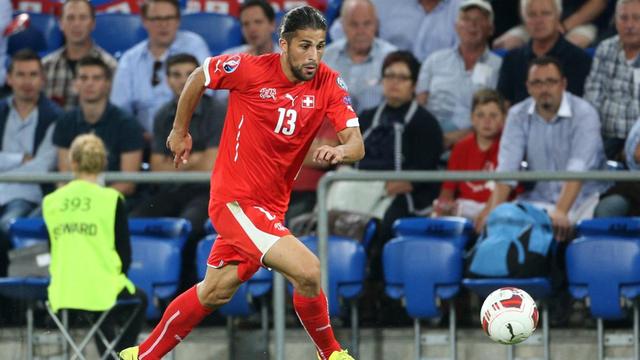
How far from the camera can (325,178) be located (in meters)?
8.30

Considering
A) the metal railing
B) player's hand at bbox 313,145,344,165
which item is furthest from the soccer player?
the metal railing

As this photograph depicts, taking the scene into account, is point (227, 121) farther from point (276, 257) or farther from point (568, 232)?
point (568, 232)

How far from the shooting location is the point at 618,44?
946cm

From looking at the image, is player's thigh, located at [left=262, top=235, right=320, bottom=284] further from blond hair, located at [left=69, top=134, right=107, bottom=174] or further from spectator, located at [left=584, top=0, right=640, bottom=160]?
spectator, located at [left=584, top=0, right=640, bottom=160]

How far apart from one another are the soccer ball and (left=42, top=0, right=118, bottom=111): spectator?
4756 millimetres

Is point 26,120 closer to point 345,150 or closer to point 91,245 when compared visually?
point 91,245

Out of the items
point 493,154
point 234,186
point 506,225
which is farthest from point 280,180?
point 493,154

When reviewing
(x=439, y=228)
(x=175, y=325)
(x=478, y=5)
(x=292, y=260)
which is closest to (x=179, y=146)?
(x=292, y=260)

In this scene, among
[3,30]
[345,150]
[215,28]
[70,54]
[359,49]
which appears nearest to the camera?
[345,150]

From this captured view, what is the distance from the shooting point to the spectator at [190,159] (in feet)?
28.9

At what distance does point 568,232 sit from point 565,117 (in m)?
1.06

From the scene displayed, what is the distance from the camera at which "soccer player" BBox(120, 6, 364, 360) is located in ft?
21.9

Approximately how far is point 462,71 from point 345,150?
3.86 meters

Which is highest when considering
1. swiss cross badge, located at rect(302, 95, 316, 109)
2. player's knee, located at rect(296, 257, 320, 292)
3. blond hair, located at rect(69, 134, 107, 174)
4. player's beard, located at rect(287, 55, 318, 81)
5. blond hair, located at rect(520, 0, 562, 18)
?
blond hair, located at rect(520, 0, 562, 18)
